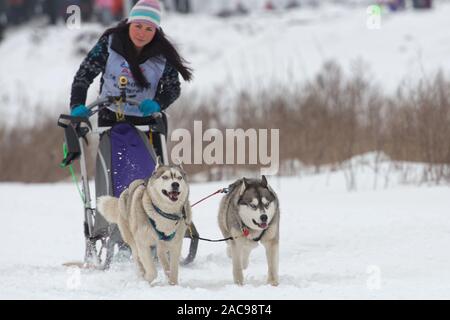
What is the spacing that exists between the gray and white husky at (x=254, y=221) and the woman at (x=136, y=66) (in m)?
0.95

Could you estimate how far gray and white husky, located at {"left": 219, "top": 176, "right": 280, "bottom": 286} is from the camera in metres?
4.14

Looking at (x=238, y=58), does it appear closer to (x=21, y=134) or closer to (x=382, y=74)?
(x=382, y=74)

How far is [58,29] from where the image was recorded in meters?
28.2

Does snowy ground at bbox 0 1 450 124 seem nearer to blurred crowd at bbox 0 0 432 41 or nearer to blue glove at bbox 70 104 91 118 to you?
blurred crowd at bbox 0 0 432 41

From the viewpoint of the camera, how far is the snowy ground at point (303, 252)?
4.02 metres

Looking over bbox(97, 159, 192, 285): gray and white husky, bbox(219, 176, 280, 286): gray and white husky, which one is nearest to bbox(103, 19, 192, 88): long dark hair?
bbox(97, 159, 192, 285): gray and white husky

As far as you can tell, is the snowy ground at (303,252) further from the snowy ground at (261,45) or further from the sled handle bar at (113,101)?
the snowy ground at (261,45)

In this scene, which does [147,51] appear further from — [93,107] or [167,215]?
[167,215]

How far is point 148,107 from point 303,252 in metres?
1.59

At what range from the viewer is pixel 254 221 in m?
4.16

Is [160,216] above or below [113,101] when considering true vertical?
below

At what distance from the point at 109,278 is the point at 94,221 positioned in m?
0.51

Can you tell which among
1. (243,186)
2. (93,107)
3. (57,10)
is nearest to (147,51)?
(93,107)
